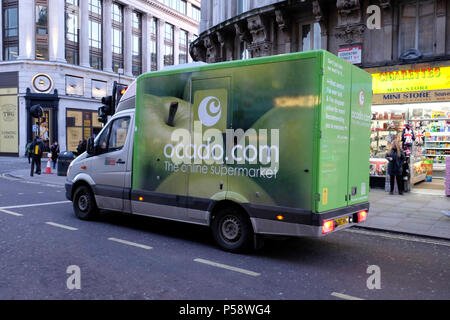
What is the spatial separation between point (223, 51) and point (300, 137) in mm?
15568

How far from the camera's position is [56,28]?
39719 millimetres

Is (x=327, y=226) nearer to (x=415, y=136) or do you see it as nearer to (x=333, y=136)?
(x=333, y=136)

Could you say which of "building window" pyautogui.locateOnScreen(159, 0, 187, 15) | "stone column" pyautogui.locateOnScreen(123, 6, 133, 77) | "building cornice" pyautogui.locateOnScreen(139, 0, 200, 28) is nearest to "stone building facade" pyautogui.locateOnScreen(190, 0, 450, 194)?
"stone column" pyautogui.locateOnScreen(123, 6, 133, 77)

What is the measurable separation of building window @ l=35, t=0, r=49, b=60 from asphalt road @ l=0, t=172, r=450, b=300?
118 feet

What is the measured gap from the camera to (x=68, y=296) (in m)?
4.36

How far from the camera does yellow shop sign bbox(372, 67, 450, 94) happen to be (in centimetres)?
1345

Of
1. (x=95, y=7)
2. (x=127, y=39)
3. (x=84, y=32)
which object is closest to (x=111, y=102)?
(x=84, y=32)

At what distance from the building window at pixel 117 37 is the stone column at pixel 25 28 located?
10043mm

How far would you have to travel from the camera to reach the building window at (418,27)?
13.8 m

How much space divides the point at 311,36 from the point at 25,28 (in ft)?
107

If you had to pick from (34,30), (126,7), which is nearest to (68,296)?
(34,30)

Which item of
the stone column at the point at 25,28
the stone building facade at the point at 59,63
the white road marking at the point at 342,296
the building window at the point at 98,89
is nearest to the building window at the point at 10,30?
the stone building facade at the point at 59,63

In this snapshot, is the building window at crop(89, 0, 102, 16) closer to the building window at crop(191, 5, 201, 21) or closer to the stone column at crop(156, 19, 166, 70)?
the stone column at crop(156, 19, 166, 70)
